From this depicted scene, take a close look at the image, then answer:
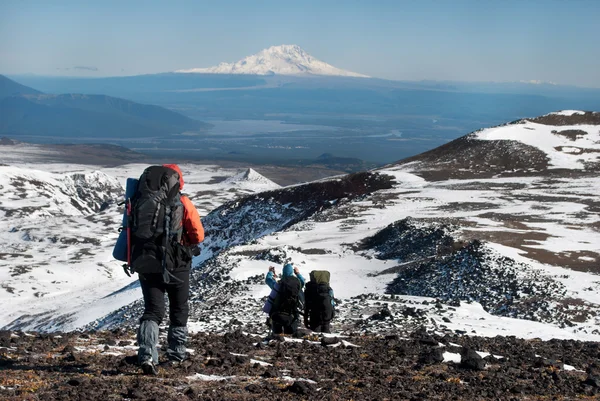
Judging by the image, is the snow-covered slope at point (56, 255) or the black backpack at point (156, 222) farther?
the snow-covered slope at point (56, 255)

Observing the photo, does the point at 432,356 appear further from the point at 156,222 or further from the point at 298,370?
the point at 156,222

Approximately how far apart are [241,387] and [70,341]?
5.72 metres

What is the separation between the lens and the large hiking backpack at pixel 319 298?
1731cm

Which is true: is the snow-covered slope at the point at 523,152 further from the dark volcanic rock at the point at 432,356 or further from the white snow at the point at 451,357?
the dark volcanic rock at the point at 432,356

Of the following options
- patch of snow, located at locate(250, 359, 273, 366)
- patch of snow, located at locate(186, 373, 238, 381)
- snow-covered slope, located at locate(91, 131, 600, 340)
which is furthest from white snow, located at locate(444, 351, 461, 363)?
snow-covered slope, located at locate(91, 131, 600, 340)

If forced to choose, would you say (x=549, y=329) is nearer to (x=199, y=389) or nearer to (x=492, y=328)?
(x=492, y=328)

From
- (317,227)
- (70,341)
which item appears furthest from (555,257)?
(70,341)

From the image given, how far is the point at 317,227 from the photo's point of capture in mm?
49312

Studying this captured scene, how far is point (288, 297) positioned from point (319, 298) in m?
1.13

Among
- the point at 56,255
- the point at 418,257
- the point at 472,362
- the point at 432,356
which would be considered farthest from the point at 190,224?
the point at 56,255

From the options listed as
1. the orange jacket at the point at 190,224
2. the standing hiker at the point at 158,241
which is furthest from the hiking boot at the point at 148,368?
the orange jacket at the point at 190,224

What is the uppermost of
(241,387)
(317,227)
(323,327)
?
(241,387)

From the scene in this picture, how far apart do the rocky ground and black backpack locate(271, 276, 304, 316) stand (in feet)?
2.79

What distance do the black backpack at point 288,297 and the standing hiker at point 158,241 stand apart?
5698 millimetres
